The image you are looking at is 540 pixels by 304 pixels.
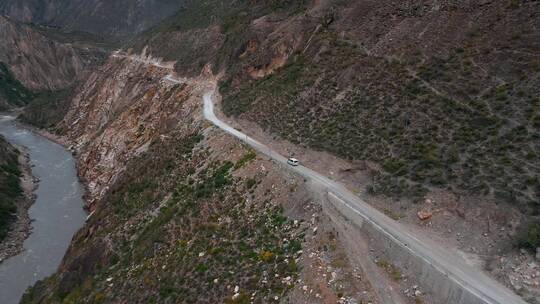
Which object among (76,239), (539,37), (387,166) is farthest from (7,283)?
(539,37)

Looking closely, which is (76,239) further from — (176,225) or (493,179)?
(493,179)

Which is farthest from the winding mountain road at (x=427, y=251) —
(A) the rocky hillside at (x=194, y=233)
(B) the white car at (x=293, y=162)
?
(A) the rocky hillside at (x=194, y=233)

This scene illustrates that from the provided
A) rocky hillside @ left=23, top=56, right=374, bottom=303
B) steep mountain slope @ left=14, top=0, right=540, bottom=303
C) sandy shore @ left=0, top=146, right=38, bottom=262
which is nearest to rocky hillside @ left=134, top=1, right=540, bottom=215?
steep mountain slope @ left=14, top=0, right=540, bottom=303

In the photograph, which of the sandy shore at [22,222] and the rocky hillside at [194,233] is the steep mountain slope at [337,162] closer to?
the rocky hillside at [194,233]

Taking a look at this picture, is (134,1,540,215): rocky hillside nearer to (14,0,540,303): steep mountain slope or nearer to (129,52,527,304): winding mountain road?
(14,0,540,303): steep mountain slope

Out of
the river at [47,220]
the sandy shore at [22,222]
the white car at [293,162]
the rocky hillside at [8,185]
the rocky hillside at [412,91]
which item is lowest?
the river at [47,220]

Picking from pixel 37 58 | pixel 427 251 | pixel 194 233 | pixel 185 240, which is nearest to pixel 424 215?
pixel 427 251

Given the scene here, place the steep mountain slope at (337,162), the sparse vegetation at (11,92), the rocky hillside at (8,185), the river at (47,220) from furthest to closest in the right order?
the sparse vegetation at (11,92)
the rocky hillside at (8,185)
the river at (47,220)
the steep mountain slope at (337,162)
